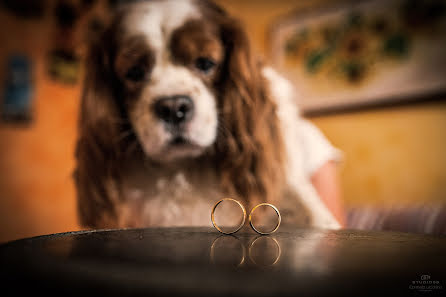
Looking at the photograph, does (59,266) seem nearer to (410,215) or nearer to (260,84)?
(260,84)

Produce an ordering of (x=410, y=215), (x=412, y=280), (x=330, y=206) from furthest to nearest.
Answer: (x=410, y=215) → (x=330, y=206) → (x=412, y=280)

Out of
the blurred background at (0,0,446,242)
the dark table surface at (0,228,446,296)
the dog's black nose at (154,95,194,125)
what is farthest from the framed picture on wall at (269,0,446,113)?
the dark table surface at (0,228,446,296)

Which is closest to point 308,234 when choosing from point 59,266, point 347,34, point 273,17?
point 59,266

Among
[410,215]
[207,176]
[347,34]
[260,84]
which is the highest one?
[347,34]

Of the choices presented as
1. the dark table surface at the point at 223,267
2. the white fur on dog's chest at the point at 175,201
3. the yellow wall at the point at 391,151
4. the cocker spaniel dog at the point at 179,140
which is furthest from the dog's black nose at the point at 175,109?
the yellow wall at the point at 391,151

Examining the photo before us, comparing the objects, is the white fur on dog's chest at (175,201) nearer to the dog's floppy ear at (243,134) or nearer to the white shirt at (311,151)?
the dog's floppy ear at (243,134)

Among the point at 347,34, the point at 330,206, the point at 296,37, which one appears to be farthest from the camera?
the point at 296,37

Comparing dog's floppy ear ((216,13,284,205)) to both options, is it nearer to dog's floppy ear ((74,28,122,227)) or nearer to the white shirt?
the white shirt
